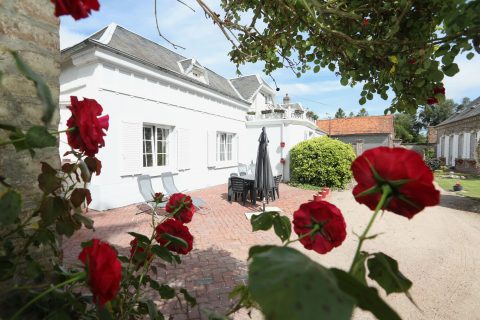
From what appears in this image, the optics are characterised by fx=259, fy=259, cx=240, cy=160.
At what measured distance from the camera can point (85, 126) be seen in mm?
780

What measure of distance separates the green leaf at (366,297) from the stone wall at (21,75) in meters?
1.35

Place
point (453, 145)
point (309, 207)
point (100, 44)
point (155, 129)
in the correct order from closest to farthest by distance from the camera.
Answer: point (309, 207)
point (100, 44)
point (155, 129)
point (453, 145)

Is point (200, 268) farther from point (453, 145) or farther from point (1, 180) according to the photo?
point (453, 145)

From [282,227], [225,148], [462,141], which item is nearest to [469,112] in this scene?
[462,141]

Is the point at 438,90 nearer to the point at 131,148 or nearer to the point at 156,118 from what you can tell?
the point at 131,148

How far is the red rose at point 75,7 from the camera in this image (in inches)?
23.9

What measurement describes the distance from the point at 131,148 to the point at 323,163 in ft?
28.7

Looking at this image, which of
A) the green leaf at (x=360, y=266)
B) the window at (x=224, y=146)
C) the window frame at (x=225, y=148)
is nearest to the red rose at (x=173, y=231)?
the green leaf at (x=360, y=266)

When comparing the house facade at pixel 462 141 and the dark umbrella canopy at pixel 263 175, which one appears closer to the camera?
the dark umbrella canopy at pixel 263 175

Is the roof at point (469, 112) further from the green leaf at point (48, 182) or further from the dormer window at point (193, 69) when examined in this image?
the green leaf at point (48, 182)

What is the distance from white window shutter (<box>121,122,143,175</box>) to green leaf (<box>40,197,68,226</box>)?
7.33 metres

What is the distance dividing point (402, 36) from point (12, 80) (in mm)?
2396

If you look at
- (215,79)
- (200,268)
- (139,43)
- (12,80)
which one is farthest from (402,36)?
(215,79)

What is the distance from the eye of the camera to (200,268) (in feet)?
13.4
